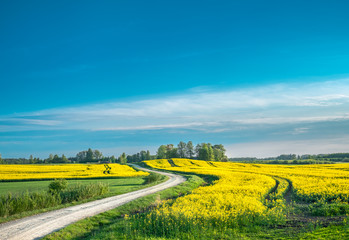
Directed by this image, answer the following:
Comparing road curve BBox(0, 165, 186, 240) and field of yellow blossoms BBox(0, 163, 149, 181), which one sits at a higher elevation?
road curve BBox(0, 165, 186, 240)

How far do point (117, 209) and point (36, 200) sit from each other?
23.1 ft

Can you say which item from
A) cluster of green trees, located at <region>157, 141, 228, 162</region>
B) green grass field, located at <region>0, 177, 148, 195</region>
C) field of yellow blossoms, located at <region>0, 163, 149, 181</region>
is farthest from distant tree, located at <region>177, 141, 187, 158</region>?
green grass field, located at <region>0, 177, 148, 195</region>

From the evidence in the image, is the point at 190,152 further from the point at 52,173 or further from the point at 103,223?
the point at 103,223

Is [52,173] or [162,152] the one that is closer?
[52,173]

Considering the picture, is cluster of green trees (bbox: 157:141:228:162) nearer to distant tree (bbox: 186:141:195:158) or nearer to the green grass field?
distant tree (bbox: 186:141:195:158)

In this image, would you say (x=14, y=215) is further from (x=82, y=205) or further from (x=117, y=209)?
(x=117, y=209)

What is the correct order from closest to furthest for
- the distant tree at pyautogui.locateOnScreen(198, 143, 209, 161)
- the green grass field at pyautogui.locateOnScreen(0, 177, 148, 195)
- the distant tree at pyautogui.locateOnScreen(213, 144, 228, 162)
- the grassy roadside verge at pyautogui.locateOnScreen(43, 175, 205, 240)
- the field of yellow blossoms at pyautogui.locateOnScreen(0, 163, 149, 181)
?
1. the grassy roadside verge at pyautogui.locateOnScreen(43, 175, 205, 240)
2. the green grass field at pyautogui.locateOnScreen(0, 177, 148, 195)
3. the field of yellow blossoms at pyautogui.locateOnScreen(0, 163, 149, 181)
4. the distant tree at pyautogui.locateOnScreen(198, 143, 209, 161)
5. the distant tree at pyautogui.locateOnScreen(213, 144, 228, 162)

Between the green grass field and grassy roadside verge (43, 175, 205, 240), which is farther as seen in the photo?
the green grass field

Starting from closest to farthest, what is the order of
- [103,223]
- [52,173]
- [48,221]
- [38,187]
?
[48,221], [103,223], [38,187], [52,173]

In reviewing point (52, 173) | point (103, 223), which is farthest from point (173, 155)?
point (103, 223)

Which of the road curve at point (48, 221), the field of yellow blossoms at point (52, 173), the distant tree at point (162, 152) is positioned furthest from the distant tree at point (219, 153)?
the road curve at point (48, 221)

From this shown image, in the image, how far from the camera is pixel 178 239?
1222 cm

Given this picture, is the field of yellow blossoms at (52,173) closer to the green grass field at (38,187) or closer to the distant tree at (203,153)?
the green grass field at (38,187)

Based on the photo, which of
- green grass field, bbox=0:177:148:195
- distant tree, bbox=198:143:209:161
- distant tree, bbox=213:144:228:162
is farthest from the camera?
distant tree, bbox=213:144:228:162
